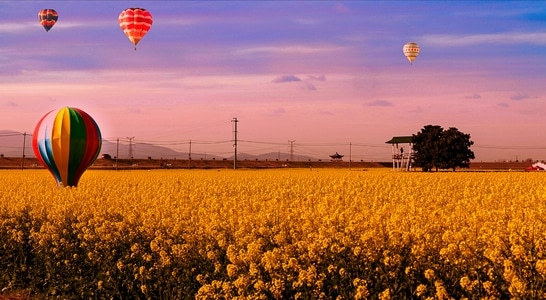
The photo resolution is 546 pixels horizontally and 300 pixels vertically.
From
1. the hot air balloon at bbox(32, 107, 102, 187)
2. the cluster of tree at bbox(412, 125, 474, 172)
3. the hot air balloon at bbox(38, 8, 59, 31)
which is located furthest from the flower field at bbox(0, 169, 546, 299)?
the cluster of tree at bbox(412, 125, 474, 172)

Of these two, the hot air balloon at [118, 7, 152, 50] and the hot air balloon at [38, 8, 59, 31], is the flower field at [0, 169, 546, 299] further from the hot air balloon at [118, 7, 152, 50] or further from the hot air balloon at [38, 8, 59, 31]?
the hot air balloon at [38, 8, 59, 31]

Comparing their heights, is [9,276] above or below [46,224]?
below

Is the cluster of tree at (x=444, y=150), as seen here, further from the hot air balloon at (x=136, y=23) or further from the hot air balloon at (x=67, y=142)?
the hot air balloon at (x=67, y=142)

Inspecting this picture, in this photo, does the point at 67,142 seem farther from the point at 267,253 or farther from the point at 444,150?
the point at 444,150

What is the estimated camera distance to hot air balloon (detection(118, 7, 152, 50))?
47.7m

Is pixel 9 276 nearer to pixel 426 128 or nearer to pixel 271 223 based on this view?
pixel 271 223

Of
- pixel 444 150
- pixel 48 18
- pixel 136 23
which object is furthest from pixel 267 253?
pixel 444 150

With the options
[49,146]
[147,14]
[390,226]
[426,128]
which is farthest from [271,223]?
[426,128]

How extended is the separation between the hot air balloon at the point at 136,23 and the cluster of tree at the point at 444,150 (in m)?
44.2

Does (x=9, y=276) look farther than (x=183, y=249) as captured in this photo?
Yes

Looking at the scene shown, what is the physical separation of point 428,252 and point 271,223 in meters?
3.73

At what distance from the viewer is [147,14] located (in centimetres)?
4809

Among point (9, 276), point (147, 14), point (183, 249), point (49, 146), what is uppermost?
point (147, 14)

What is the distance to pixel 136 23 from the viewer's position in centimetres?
4762
